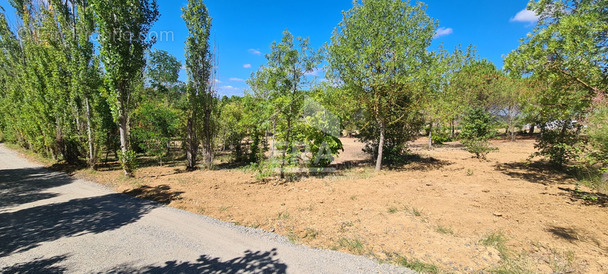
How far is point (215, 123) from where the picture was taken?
1464cm

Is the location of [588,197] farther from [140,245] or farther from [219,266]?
[140,245]

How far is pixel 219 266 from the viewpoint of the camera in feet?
12.9

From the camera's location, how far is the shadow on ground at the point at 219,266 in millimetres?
3812

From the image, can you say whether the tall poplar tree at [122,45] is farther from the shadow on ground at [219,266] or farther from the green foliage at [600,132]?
the green foliage at [600,132]

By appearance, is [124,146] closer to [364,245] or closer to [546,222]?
[364,245]

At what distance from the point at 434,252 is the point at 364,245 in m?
1.35

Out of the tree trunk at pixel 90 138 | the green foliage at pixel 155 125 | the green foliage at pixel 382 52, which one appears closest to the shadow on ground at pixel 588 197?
the green foliage at pixel 382 52

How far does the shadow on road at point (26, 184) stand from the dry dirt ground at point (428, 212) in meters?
1.60

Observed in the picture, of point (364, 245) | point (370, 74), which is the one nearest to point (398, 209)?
point (364, 245)

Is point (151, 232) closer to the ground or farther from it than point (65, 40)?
closer to the ground

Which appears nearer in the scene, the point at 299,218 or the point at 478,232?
the point at 478,232

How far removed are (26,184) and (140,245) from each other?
34.5 feet

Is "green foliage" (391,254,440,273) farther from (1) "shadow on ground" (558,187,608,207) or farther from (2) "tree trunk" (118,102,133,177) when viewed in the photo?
(2) "tree trunk" (118,102,133,177)

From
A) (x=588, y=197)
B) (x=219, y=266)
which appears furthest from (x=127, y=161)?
(x=588, y=197)
